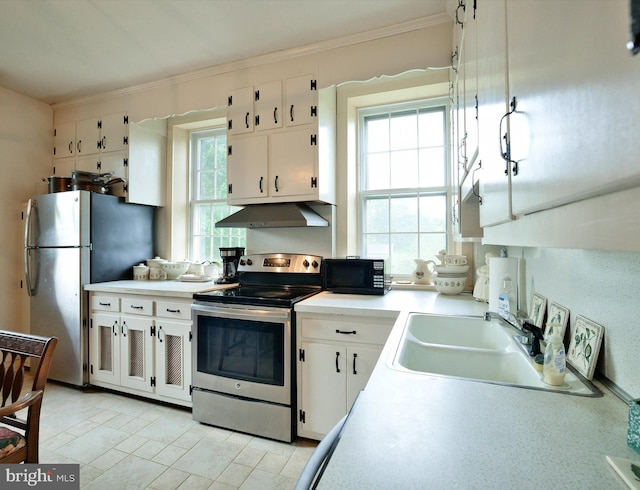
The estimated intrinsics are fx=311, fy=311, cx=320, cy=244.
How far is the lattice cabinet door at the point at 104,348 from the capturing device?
8.62ft

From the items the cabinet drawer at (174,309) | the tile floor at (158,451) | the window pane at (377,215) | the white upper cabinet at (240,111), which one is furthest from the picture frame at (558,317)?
the white upper cabinet at (240,111)

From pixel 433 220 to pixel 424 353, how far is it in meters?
1.68

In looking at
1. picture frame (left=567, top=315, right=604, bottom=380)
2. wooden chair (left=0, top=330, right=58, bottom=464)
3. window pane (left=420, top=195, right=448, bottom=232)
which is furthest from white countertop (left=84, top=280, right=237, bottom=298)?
picture frame (left=567, top=315, right=604, bottom=380)

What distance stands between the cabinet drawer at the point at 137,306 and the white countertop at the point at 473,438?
2232 millimetres

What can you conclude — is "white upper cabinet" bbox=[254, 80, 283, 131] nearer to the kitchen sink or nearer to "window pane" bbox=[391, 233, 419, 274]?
"window pane" bbox=[391, 233, 419, 274]

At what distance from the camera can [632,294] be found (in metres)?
0.73

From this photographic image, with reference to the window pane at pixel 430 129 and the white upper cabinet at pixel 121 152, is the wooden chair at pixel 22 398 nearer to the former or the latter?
the white upper cabinet at pixel 121 152

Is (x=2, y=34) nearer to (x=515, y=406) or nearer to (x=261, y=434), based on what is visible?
(x=261, y=434)

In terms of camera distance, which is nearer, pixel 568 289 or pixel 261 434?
pixel 568 289

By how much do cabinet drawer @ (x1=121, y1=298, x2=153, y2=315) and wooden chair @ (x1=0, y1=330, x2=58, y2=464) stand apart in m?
1.04

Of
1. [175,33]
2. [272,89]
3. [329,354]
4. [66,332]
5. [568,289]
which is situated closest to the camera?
[568,289]

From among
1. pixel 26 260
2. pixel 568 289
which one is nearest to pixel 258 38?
pixel 568 289

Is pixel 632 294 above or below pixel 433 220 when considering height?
below

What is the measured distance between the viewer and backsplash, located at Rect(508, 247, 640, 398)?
0.72 metres
